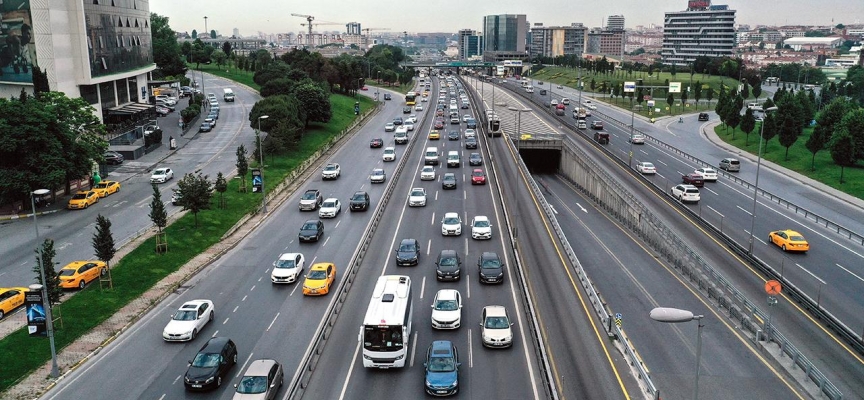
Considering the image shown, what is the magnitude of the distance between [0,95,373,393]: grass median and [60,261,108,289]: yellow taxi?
1.98ft

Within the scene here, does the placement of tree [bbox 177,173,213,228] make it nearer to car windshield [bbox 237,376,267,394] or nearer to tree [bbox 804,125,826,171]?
car windshield [bbox 237,376,267,394]

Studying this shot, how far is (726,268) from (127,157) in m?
70.2

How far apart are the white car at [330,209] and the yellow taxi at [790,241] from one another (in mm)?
35184

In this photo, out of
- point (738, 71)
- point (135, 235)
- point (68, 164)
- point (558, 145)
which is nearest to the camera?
point (135, 235)

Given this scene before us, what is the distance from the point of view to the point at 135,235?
50562 mm

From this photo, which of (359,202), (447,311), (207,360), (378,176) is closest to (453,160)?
(378,176)

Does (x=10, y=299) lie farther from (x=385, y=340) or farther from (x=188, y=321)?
(x=385, y=340)

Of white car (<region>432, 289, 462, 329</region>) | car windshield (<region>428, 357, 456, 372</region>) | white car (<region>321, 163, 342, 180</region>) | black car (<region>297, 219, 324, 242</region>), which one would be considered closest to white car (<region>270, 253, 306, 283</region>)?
black car (<region>297, 219, 324, 242</region>)

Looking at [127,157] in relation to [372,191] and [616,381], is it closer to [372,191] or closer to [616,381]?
[372,191]

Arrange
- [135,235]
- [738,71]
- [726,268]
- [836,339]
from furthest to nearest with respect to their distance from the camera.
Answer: [738,71] < [135,235] < [726,268] < [836,339]

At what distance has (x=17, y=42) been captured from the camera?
7369cm

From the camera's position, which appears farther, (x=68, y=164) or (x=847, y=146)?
(x=847, y=146)

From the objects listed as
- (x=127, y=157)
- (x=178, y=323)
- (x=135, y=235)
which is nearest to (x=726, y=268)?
(x=178, y=323)

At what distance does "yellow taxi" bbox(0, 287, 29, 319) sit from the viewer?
35938 millimetres
